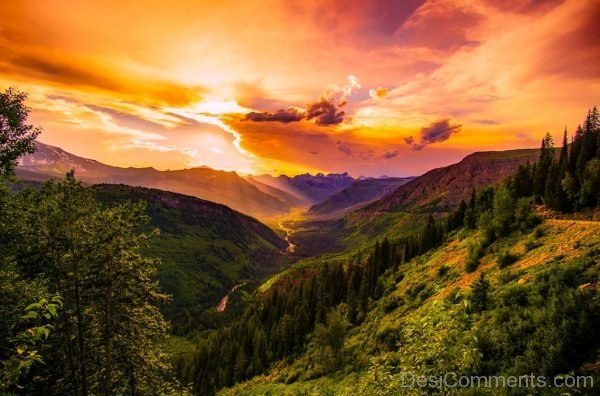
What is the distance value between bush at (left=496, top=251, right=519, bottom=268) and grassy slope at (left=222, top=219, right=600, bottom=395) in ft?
2.24

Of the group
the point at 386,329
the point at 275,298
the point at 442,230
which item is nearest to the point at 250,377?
the point at 275,298

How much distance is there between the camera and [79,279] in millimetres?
24172

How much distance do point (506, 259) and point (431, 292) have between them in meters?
15.8

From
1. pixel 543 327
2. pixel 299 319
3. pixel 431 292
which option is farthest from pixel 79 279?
pixel 299 319

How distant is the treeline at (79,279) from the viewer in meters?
20.7

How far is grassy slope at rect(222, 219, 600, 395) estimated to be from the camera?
15.1m

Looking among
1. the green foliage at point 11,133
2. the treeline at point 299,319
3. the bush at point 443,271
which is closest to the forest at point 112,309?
the green foliage at point 11,133

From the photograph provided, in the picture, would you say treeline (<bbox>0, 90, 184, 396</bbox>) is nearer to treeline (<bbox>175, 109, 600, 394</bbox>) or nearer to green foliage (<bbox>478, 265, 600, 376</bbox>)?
green foliage (<bbox>478, 265, 600, 376</bbox>)

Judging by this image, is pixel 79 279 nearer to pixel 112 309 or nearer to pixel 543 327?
pixel 112 309

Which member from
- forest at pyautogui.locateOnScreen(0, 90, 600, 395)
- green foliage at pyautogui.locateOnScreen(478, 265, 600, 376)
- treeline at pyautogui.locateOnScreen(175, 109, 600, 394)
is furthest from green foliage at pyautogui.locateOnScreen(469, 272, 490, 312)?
treeline at pyautogui.locateOnScreen(175, 109, 600, 394)

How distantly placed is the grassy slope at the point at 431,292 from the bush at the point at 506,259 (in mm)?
683

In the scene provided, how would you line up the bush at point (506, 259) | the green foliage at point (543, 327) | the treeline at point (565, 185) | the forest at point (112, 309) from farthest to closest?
the treeline at point (565, 185)
the bush at point (506, 259)
the green foliage at point (543, 327)
the forest at point (112, 309)

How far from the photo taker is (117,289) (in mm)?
27000

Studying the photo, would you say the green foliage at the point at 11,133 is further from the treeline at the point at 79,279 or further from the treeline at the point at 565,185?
the treeline at the point at 565,185
